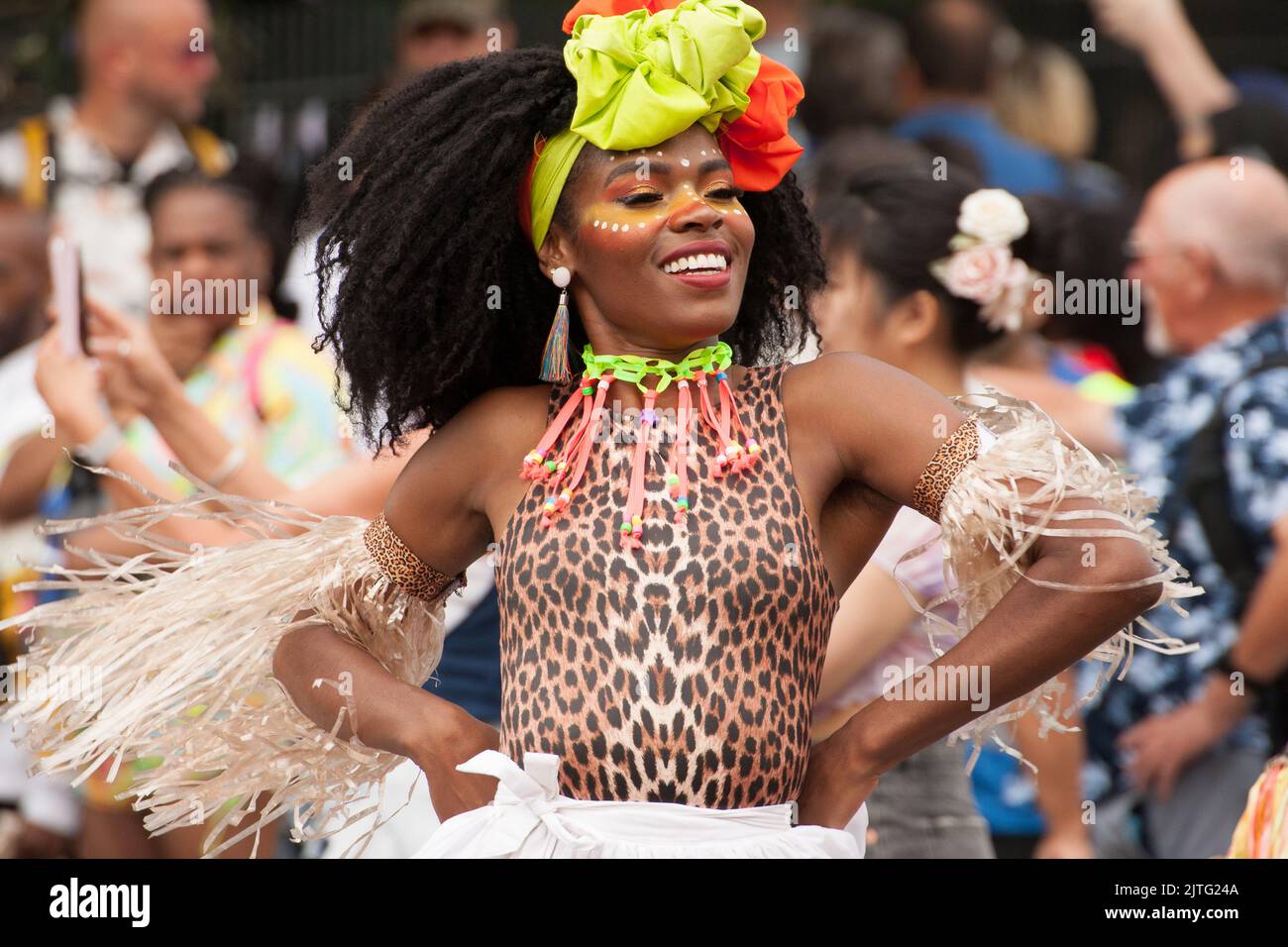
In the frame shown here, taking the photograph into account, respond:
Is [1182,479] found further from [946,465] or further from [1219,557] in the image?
[946,465]

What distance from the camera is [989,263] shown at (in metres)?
4.41

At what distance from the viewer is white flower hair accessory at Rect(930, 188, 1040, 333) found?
4371 mm

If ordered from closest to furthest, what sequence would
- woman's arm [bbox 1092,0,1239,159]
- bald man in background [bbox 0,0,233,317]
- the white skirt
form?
the white skirt
woman's arm [bbox 1092,0,1239,159]
bald man in background [bbox 0,0,233,317]

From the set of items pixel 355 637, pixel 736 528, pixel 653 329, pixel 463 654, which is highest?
pixel 653 329

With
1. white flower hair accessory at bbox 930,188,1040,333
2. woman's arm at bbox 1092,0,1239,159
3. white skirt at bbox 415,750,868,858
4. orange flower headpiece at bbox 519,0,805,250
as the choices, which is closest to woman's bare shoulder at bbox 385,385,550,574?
orange flower headpiece at bbox 519,0,805,250

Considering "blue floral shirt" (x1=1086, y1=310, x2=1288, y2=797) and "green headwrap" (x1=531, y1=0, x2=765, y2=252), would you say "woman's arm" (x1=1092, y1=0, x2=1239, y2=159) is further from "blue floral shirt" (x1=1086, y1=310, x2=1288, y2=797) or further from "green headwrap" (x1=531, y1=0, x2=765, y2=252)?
"green headwrap" (x1=531, y1=0, x2=765, y2=252)

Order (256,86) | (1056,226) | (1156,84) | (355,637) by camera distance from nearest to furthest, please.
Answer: (355,637) → (1056,226) → (1156,84) → (256,86)

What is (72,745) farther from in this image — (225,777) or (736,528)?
(736,528)

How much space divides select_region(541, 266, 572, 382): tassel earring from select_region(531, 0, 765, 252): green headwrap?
127 millimetres

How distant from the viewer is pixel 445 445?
284 cm

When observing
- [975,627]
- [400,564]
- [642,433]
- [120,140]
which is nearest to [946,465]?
[975,627]

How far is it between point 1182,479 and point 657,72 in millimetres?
2427

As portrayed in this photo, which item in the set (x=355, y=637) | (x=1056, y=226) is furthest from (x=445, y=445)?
(x=1056, y=226)
